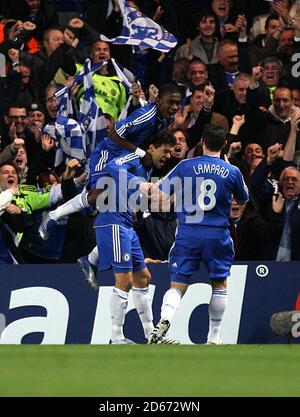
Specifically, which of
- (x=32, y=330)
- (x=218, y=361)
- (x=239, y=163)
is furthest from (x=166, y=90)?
(x=218, y=361)

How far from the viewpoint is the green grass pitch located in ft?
29.6

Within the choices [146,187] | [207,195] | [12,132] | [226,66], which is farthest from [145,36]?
[207,195]

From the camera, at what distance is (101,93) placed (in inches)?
613

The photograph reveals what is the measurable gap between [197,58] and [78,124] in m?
1.82

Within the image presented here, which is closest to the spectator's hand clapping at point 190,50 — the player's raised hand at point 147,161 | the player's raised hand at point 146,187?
the player's raised hand at point 147,161

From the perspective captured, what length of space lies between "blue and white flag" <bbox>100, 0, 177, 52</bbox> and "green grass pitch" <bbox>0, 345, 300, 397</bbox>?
5.05 metres

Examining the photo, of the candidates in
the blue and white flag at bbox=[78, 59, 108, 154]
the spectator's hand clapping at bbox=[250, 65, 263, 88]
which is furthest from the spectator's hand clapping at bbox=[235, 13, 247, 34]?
the blue and white flag at bbox=[78, 59, 108, 154]

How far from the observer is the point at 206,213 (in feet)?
39.5

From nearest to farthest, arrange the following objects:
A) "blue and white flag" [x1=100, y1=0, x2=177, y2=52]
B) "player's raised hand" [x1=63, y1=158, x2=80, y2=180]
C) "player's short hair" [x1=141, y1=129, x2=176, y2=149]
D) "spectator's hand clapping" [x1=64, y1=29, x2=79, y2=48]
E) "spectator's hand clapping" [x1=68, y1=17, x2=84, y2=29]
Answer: "player's short hair" [x1=141, y1=129, x2=176, y2=149] → "player's raised hand" [x1=63, y1=158, x2=80, y2=180] → "blue and white flag" [x1=100, y1=0, x2=177, y2=52] → "spectator's hand clapping" [x1=64, y1=29, x2=79, y2=48] → "spectator's hand clapping" [x1=68, y1=17, x2=84, y2=29]

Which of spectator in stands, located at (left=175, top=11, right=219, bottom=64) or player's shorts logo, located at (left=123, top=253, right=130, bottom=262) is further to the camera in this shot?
spectator in stands, located at (left=175, top=11, right=219, bottom=64)

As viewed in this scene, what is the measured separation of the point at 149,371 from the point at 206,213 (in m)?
2.47

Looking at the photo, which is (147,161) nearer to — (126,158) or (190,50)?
(126,158)

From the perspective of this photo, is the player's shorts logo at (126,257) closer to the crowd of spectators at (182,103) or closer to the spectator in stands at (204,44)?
the crowd of spectators at (182,103)

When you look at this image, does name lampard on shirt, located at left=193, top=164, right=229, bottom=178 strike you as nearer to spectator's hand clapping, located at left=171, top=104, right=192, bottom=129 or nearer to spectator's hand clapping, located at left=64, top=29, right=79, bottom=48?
spectator's hand clapping, located at left=171, top=104, right=192, bottom=129
